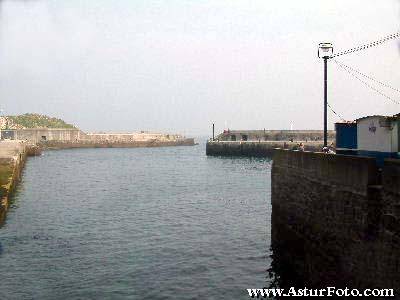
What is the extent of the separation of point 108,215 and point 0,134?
117747 millimetres

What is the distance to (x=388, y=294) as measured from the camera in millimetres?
10883

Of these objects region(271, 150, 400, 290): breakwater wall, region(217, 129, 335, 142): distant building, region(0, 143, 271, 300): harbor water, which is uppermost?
region(217, 129, 335, 142): distant building

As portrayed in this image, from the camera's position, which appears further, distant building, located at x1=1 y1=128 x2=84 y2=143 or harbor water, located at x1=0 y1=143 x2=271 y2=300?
distant building, located at x1=1 y1=128 x2=84 y2=143

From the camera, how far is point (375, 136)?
14.2 metres

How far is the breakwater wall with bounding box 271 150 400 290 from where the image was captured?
11.4 metres

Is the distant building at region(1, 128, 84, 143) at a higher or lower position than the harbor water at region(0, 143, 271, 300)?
higher

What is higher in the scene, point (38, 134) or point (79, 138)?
point (38, 134)

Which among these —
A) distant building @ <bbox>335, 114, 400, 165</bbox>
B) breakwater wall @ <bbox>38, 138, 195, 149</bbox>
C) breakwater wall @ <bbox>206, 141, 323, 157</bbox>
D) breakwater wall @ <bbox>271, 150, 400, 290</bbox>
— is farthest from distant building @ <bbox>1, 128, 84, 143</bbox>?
distant building @ <bbox>335, 114, 400, 165</bbox>

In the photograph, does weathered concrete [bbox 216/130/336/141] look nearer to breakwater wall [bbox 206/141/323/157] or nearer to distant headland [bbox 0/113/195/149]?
breakwater wall [bbox 206/141/323/157]

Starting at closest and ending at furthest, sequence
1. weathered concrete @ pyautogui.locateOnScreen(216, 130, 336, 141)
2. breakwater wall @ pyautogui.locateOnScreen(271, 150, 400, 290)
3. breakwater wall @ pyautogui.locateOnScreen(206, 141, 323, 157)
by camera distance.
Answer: breakwater wall @ pyautogui.locateOnScreen(271, 150, 400, 290) < breakwater wall @ pyautogui.locateOnScreen(206, 141, 323, 157) < weathered concrete @ pyautogui.locateOnScreen(216, 130, 336, 141)

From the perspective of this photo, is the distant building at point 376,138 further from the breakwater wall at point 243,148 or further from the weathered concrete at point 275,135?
the weathered concrete at point 275,135

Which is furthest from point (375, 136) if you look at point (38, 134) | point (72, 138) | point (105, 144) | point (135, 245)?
point (105, 144)

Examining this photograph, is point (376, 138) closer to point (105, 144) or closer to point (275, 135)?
point (275, 135)

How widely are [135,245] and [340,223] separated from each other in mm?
12536
